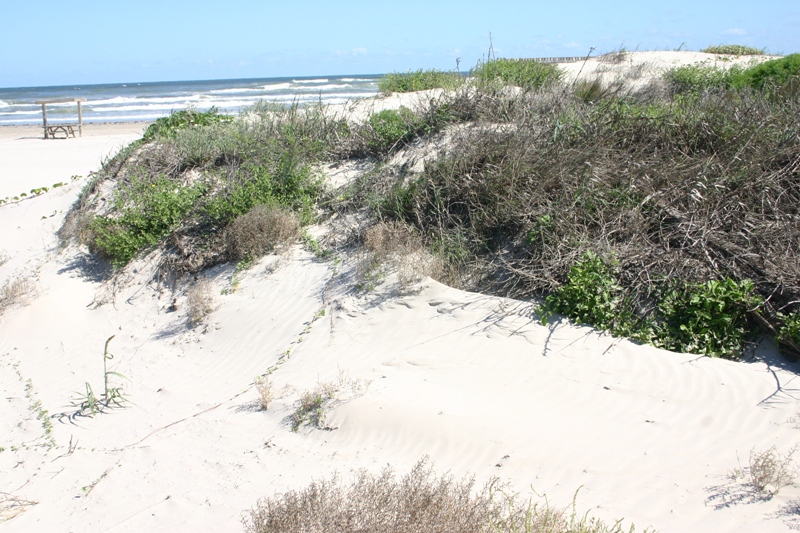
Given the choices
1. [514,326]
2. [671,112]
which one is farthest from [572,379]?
[671,112]

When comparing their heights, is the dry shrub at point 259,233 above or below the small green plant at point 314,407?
above

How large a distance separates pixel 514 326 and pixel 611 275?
107cm

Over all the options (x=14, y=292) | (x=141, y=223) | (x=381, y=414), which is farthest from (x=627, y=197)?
(x=14, y=292)

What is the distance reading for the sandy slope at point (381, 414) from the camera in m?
3.86

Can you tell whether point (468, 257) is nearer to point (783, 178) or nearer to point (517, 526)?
point (783, 178)

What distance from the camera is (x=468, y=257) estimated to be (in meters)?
6.80

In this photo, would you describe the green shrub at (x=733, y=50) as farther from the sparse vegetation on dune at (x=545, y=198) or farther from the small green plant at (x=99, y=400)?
the small green plant at (x=99, y=400)

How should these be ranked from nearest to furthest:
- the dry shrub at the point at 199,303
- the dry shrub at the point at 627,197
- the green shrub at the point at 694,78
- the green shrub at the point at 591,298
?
the green shrub at the point at 591,298 → the dry shrub at the point at 627,197 → the dry shrub at the point at 199,303 → the green shrub at the point at 694,78

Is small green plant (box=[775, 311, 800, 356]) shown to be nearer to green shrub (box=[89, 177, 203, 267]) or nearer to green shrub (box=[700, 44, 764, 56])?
green shrub (box=[89, 177, 203, 267])

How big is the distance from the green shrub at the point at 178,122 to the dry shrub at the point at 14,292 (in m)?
3.94

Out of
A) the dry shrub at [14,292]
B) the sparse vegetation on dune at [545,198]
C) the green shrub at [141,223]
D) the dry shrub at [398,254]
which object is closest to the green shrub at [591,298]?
the sparse vegetation on dune at [545,198]

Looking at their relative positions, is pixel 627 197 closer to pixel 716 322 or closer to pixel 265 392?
pixel 716 322

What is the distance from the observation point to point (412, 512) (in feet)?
10.6

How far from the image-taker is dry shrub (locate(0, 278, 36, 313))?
821 centimetres
